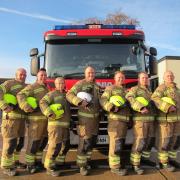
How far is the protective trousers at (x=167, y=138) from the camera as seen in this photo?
20.9 ft

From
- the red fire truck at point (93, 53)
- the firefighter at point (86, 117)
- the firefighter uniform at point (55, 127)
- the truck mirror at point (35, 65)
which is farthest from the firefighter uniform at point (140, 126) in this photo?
the truck mirror at point (35, 65)

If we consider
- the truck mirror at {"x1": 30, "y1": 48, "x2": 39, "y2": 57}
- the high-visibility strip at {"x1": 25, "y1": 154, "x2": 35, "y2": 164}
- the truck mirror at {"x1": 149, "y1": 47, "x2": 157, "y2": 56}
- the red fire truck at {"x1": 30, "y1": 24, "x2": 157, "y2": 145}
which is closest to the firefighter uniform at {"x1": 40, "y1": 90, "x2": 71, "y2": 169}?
the high-visibility strip at {"x1": 25, "y1": 154, "x2": 35, "y2": 164}

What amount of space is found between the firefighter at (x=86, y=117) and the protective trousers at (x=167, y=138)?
116 centimetres

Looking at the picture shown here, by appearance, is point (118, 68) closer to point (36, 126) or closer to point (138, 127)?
point (138, 127)

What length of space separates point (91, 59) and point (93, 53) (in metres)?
0.15

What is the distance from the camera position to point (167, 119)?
6332mm

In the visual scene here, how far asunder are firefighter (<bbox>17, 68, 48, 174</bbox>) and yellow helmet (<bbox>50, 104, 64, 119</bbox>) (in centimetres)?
37

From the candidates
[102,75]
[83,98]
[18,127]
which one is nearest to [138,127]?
[83,98]

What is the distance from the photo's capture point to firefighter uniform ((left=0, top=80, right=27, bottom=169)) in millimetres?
6191

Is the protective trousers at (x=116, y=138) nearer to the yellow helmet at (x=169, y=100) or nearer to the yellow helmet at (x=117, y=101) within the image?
the yellow helmet at (x=117, y=101)

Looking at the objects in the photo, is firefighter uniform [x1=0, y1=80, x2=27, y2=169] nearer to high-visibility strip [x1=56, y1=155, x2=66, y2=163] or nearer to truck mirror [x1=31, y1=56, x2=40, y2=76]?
high-visibility strip [x1=56, y1=155, x2=66, y2=163]

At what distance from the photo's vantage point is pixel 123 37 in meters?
7.69

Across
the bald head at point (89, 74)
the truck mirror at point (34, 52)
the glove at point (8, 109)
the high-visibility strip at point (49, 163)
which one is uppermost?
the truck mirror at point (34, 52)

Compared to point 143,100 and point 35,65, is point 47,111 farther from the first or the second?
point 35,65
